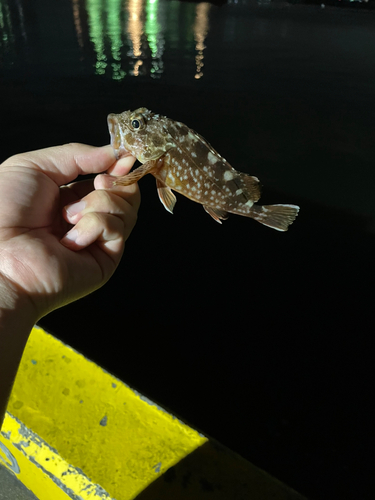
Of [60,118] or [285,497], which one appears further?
[60,118]

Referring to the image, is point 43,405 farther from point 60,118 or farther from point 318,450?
point 60,118

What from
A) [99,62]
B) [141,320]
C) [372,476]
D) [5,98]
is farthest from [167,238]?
[99,62]

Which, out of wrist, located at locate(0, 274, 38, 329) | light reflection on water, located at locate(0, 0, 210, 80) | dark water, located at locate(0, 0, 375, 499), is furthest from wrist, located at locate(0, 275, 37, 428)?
light reflection on water, located at locate(0, 0, 210, 80)

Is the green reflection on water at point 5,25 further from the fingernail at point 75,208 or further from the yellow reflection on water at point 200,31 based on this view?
the fingernail at point 75,208

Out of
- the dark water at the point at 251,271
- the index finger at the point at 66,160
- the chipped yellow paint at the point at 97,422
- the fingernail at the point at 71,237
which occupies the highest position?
the index finger at the point at 66,160

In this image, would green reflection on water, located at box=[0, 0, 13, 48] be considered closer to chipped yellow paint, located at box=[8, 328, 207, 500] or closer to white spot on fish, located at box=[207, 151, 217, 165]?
chipped yellow paint, located at box=[8, 328, 207, 500]

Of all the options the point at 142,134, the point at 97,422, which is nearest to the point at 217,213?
the point at 142,134

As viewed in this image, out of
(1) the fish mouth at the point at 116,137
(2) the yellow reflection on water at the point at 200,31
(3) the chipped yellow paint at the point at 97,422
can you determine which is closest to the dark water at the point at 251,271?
(2) the yellow reflection on water at the point at 200,31
